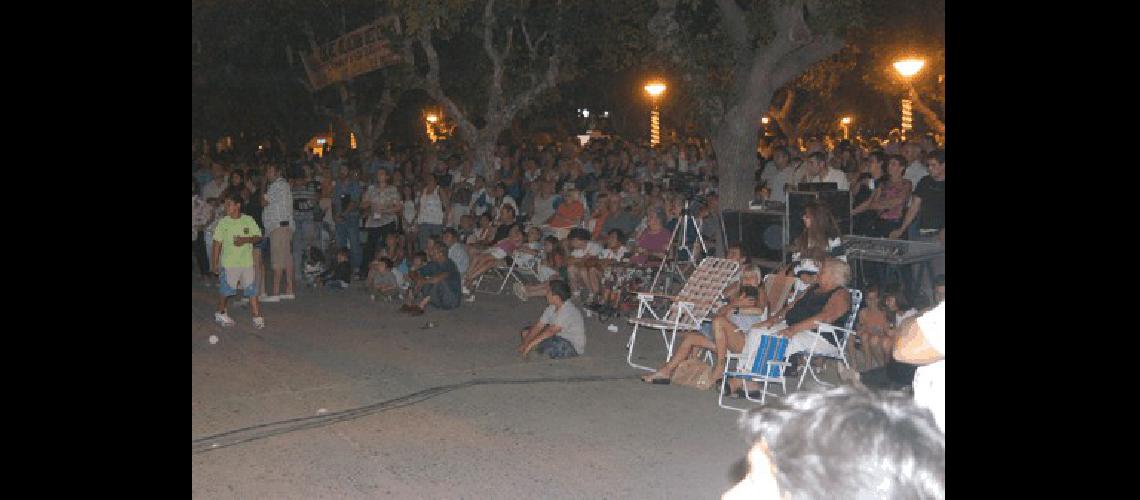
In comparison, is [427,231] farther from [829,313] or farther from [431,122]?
[431,122]

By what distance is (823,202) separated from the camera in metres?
10.8

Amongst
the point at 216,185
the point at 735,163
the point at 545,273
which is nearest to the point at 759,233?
the point at 735,163

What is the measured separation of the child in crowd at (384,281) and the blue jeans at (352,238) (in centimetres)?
195

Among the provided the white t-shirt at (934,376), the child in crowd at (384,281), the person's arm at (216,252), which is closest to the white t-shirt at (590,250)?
the child in crowd at (384,281)

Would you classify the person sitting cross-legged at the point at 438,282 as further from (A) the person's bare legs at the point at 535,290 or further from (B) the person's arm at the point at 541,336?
(B) the person's arm at the point at 541,336

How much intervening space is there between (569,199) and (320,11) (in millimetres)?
13511

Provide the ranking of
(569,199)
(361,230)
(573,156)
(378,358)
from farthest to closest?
1. (573,156)
2. (361,230)
3. (569,199)
4. (378,358)

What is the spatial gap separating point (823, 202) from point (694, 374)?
270 centimetres

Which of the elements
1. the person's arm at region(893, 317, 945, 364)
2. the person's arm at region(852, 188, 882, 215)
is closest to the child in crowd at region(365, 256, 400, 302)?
the person's arm at region(852, 188, 882, 215)

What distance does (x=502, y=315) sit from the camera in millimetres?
12742
